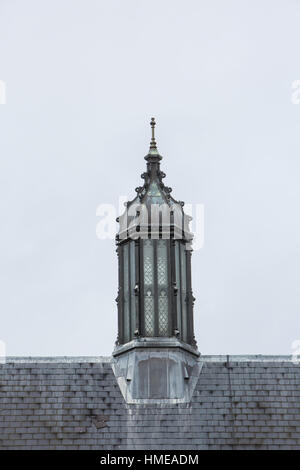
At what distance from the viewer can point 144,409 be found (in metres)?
39.6

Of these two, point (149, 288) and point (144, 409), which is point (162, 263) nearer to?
point (149, 288)

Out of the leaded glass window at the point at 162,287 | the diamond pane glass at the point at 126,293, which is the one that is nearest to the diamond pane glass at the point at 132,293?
the diamond pane glass at the point at 126,293

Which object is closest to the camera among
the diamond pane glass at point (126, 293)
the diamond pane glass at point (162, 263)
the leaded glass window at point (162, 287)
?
the leaded glass window at point (162, 287)

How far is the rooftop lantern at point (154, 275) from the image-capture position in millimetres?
41500

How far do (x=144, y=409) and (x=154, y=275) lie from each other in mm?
5101

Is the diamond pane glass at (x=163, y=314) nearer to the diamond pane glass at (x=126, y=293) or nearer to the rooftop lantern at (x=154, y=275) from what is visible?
the rooftop lantern at (x=154, y=275)

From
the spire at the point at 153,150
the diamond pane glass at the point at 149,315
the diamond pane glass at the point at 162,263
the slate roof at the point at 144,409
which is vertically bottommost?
the slate roof at the point at 144,409

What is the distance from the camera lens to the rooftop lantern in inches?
1634

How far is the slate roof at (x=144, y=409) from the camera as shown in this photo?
127 feet

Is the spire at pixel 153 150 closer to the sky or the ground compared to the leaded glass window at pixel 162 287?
closer to the sky

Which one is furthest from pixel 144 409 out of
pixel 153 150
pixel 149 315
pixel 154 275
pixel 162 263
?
pixel 153 150

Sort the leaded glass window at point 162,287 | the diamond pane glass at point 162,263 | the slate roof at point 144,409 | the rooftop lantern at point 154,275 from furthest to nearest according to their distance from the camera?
the diamond pane glass at point 162,263 → the leaded glass window at point 162,287 → the rooftop lantern at point 154,275 → the slate roof at point 144,409

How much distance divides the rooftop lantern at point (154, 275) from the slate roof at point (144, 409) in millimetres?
1416

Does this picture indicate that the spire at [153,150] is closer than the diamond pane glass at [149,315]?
No
